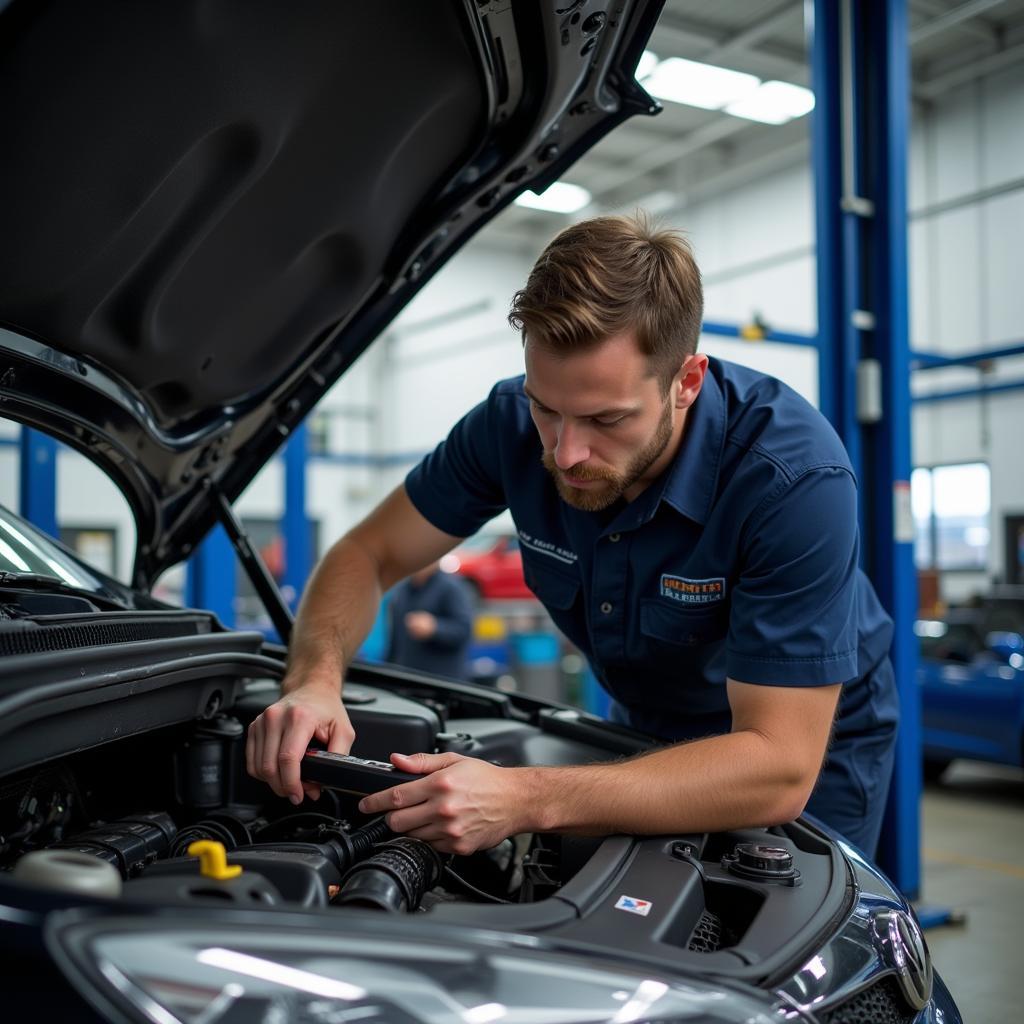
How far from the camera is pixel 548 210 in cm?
1198

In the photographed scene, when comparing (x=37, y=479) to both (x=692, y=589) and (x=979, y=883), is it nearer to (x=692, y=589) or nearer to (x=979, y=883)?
(x=692, y=589)

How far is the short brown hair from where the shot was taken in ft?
4.14

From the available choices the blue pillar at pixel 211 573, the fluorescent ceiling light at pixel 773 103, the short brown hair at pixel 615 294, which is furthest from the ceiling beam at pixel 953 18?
the short brown hair at pixel 615 294

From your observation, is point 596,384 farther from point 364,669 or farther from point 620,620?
point 364,669

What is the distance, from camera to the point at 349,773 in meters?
1.16

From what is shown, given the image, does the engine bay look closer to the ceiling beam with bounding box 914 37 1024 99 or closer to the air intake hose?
the air intake hose

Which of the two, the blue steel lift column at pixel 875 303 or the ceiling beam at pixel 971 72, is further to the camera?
the ceiling beam at pixel 971 72

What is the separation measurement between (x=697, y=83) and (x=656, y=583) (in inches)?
306

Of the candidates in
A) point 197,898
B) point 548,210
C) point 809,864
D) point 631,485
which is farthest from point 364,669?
point 548,210

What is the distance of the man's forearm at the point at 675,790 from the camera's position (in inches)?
43.9

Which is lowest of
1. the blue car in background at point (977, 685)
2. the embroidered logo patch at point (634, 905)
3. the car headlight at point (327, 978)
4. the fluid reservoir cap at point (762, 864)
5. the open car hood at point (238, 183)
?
the blue car in background at point (977, 685)

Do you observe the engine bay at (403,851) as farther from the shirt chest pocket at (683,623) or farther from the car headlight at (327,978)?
the shirt chest pocket at (683,623)

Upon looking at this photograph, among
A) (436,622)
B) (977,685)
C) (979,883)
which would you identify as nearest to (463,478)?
(979,883)

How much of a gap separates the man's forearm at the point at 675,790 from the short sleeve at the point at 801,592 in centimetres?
11
